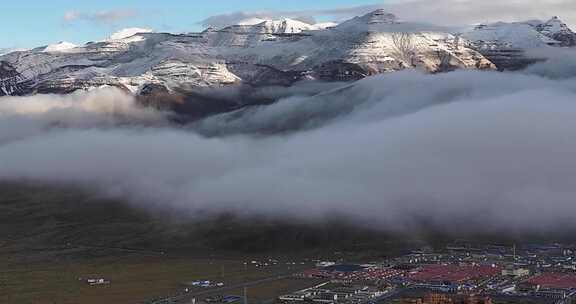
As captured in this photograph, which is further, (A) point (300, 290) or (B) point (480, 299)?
(A) point (300, 290)

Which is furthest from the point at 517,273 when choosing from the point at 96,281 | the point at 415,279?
the point at 96,281

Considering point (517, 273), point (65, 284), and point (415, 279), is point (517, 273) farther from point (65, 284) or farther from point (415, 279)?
Answer: point (65, 284)

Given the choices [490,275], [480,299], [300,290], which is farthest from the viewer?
[490,275]

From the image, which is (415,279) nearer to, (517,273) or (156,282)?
(517,273)

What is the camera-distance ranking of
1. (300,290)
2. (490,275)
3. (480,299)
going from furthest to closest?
(490,275)
(300,290)
(480,299)

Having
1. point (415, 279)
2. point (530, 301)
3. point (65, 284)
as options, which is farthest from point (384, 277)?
point (65, 284)

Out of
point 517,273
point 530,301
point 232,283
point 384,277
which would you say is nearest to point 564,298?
point 530,301

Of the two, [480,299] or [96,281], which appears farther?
[96,281]
